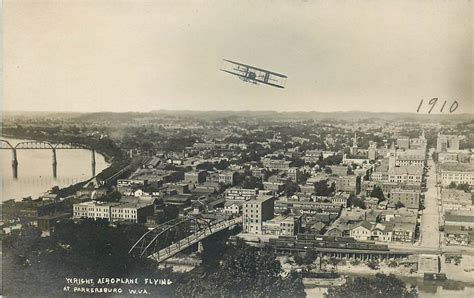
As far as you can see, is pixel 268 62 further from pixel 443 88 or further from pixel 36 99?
pixel 36 99

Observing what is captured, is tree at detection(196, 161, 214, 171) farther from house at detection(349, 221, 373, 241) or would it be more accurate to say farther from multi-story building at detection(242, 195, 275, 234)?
house at detection(349, 221, 373, 241)

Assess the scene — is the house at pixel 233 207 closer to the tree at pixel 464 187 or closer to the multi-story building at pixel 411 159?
the multi-story building at pixel 411 159

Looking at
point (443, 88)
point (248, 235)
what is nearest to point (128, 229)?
point (248, 235)

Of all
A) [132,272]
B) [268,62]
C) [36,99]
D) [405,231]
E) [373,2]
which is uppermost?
[373,2]

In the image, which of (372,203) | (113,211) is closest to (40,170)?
(113,211)

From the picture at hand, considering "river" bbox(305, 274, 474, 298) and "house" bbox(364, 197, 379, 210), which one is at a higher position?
"house" bbox(364, 197, 379, 210)

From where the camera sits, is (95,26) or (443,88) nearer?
(443,88)

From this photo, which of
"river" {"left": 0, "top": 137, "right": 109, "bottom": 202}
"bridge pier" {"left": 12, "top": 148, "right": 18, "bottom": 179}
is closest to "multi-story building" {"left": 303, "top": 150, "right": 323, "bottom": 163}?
"river" {"left": 0, "top": 137, "right": 109, "bottom": 202}
